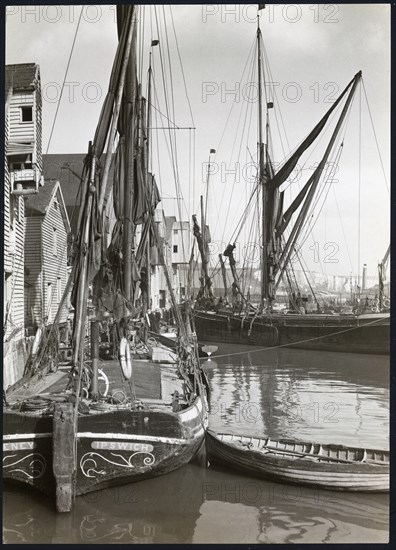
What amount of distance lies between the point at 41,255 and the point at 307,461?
17689 millimetres

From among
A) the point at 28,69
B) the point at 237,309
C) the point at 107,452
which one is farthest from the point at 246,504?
the point at 237,309

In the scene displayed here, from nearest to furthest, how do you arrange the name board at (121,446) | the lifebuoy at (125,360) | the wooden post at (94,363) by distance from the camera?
the name board at (121,446), the lifebuoy at (125,360), the wooden post at (94,363)

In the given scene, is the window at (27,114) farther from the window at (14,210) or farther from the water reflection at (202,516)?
the water reflection at (202,516)

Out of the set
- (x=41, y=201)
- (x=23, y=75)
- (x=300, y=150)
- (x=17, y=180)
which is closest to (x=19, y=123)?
(x=23, y=75)

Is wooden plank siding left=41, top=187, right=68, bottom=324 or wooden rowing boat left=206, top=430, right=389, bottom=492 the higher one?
wooden plank siding left=41, top=187, right=68, bottom=324

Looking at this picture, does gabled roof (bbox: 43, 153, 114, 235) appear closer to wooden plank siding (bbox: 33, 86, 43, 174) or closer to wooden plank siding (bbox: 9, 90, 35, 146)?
wooden plank siding (bbox: 33, 86, 43, 174)

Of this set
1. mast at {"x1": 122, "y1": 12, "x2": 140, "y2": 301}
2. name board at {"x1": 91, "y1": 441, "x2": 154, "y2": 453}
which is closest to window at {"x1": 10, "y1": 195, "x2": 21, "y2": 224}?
mast at {"x1": 122, "y1": 12, "x2": 140, "y2": 301}

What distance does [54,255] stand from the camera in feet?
95.5

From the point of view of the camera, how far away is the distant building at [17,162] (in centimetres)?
1814

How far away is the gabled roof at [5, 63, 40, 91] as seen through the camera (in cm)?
1827

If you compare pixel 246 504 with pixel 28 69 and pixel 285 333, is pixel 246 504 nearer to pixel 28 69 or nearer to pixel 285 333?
pixel 28 69

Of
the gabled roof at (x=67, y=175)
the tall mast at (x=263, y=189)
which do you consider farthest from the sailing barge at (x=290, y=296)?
the gabled roof at (x=67, y=175)

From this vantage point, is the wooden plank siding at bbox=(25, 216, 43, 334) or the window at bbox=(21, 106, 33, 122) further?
the wooden plank siding at bbox=(25, 216, 43, 334)

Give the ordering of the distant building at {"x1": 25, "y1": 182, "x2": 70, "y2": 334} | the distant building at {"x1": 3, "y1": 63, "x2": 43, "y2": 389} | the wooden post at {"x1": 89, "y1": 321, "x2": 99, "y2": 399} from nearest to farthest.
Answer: the wooden post at {"x1": 89, "y1": 321, "x2": 99, "y2": 399} → the distant building at {"x1": 3, "y1": 63, "x2": 43, "y2": 389} → the distant building at {"x1": 25, "y1": 182, "x2": 70, "y2": 334}
